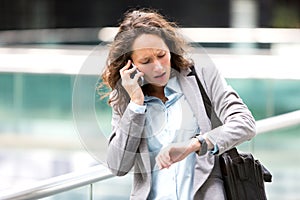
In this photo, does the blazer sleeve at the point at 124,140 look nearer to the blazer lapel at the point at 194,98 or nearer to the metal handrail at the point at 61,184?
the blazer lapel at the point at 194,98

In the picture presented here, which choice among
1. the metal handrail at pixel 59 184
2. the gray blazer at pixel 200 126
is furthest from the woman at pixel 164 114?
the metal handrail at pixel 59 184

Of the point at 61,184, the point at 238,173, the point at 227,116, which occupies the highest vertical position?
the point at 227,116

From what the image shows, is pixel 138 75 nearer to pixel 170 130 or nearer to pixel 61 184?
pixel 170 130

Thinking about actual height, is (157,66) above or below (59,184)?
above

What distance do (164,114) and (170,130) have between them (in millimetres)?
29

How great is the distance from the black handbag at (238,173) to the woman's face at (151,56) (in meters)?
0.08

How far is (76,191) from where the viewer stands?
1824mm

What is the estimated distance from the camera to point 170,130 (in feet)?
4.17

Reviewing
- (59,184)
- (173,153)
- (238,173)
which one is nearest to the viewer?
(173,153)

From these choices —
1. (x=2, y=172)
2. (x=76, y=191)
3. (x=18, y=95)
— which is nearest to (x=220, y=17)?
(x=18, y=95)

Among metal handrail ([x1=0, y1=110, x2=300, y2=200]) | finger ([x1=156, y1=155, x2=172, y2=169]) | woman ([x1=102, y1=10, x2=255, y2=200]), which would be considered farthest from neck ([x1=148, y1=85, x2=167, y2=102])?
metal handrail ([x1=0, y1=110, x2=300, y2=200])

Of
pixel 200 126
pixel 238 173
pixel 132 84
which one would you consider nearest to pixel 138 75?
pixel 132 84

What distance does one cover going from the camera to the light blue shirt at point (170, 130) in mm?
1269

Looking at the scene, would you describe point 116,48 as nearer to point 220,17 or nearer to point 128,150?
point 128,150
